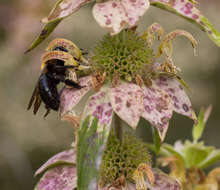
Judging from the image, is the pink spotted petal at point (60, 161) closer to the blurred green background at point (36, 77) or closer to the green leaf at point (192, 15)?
the green leaf at point (192, 15)

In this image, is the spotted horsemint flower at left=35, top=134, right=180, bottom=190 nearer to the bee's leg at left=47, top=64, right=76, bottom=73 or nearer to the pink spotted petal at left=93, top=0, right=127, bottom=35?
the bee's leg at left=47, top=64, right=76, bottom=73

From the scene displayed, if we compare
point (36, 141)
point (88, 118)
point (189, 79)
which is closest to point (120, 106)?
point (88, 118)

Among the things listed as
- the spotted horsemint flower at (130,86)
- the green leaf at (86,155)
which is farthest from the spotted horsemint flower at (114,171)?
the green leaf at (86,155)

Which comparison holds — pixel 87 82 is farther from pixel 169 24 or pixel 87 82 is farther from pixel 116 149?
pixel 169 24

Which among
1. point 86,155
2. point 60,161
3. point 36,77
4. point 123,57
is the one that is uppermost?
point 123,57

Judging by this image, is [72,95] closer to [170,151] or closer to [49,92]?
[49,92]

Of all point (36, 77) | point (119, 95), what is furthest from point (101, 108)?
point (36, 77)
